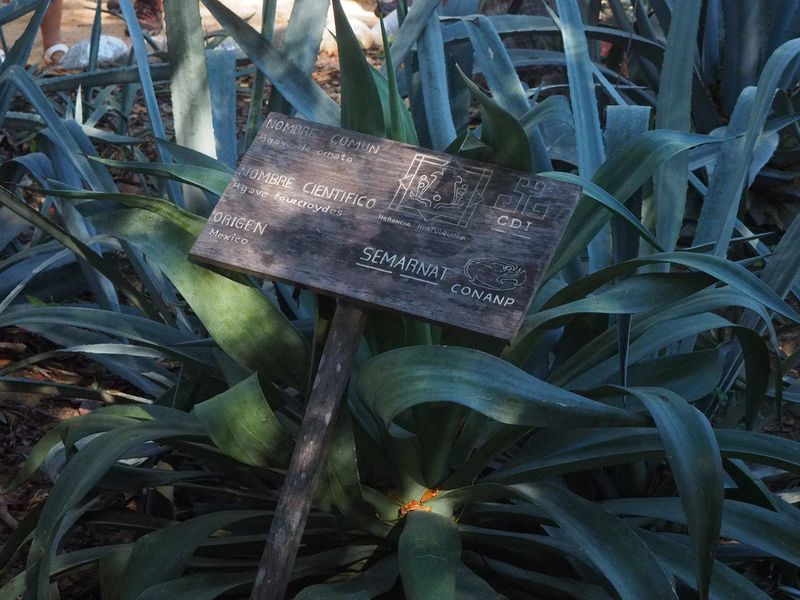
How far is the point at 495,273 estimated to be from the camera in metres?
1.49

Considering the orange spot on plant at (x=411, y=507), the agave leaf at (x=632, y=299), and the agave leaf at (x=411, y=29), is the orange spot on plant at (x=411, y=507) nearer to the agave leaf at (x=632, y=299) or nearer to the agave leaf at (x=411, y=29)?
the agave leaf at (x=632, y=299)

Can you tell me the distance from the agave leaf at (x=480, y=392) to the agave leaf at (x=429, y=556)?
231 mm

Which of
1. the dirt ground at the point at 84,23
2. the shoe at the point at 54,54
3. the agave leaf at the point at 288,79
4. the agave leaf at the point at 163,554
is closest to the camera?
the agave leaf at the point at 163,554

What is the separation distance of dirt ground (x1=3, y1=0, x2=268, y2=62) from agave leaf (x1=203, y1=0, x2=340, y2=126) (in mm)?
3860

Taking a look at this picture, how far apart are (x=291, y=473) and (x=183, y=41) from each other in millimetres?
951

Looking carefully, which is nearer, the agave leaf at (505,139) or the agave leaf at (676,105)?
the agave leaf at (505,139)

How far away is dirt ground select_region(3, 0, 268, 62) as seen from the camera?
6.06 m

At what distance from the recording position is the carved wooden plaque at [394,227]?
147cm

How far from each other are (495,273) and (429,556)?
404mm

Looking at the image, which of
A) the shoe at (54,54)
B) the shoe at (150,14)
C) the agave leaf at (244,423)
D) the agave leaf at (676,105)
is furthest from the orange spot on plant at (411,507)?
the shoe at (150,14)

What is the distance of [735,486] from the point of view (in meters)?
1.93

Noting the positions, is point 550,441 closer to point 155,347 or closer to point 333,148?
point 333,148

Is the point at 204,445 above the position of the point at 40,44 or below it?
above

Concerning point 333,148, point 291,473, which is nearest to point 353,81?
point 333,148
